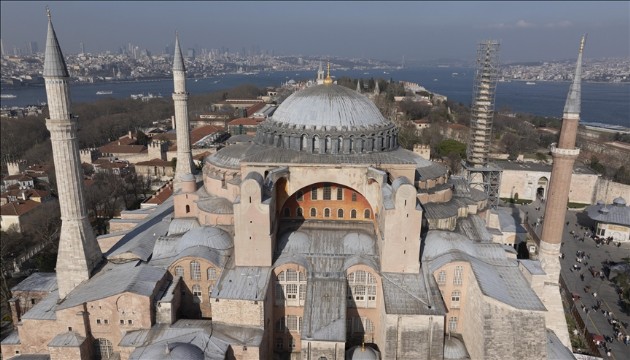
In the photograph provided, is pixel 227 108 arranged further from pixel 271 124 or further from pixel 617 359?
pixel 617 359

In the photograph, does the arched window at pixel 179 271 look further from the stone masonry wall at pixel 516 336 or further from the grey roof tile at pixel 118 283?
the stone masonry wall at pixel 516 336

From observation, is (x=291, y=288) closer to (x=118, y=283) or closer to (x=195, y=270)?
(x=195, y=270)

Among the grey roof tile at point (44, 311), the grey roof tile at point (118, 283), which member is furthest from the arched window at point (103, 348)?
the grey roof tile at point (44, 311)

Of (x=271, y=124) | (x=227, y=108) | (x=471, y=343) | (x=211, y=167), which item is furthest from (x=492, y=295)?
(x=227, y=108)

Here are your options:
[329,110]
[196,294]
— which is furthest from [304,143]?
[196,294]

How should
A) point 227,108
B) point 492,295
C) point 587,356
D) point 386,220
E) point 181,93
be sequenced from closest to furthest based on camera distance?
point 492,295, point 386,220, point 587,356, point 181,93, point 227,108
